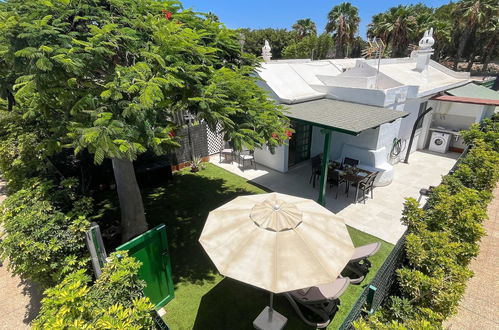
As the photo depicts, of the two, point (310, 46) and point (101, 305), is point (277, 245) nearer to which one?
point (101, 305)

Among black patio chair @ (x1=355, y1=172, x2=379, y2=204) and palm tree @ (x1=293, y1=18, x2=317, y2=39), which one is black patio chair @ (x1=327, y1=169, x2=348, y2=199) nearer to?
black patio chair @ (x1=355, y1=172, x2=379, y2=204)

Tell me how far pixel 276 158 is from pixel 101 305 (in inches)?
413

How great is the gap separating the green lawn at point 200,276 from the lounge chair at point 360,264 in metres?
0.19

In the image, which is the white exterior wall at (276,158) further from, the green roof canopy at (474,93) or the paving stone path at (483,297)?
the green roof canopy at (474,93)

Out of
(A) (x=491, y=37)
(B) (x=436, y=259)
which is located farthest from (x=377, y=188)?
(A) (x=491, y=37)

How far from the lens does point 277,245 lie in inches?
157

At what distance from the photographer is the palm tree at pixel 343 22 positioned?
41.2 m

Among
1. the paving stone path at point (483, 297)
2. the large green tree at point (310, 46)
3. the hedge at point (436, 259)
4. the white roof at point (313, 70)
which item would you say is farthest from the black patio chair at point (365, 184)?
the large green tree at point (310, 46)

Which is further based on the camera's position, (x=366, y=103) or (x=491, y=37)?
(x=491, y=37)

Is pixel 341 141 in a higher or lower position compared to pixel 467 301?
higher

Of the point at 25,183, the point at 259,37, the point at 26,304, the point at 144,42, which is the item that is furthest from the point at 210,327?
the point at 259,37

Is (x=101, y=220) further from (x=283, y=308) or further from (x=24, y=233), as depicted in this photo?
(x=283, y=308)

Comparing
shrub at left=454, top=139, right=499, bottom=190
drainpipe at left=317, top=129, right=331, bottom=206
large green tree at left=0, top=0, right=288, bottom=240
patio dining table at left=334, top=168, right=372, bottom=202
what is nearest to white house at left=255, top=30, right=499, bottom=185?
drainpipe at left=317, top=129, right=331, bottom=206

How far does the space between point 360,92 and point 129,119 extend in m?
10.2
